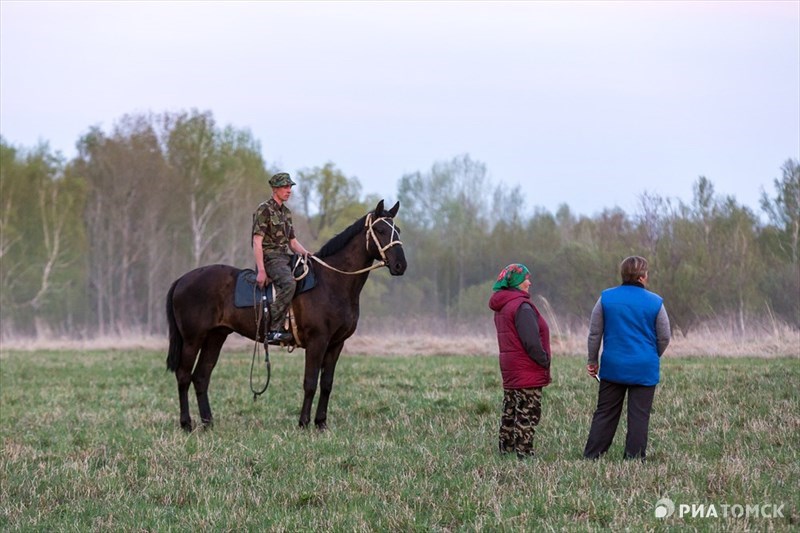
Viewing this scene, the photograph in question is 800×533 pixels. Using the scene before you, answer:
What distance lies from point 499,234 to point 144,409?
95.3 ft

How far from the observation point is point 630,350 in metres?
8.05

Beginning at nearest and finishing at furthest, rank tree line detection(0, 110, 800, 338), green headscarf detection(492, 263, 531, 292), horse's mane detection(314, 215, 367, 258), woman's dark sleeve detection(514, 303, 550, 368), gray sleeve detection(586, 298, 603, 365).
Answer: gray sleeve detection(586, 298, 603, 365) < woman's dark sleeve detection(514, 303, 550, 368) < green headscarf detection(492, 263, 531, 292) < horse's mane detection(314, 215, 367, 258) < tree line detection(0, 110, 800, 338)

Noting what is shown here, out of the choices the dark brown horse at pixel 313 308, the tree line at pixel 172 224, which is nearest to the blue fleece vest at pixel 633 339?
the dark brown horse at pixel 313 308

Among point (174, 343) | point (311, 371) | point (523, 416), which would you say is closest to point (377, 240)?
point (311, 371)

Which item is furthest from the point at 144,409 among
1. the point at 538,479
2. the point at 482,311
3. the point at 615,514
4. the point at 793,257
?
the point at 482,311

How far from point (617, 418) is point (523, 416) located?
834 mm

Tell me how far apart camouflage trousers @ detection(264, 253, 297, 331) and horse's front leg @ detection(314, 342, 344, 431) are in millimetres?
741

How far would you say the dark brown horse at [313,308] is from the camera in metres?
11.3

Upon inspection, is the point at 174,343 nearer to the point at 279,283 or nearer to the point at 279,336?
the point at 279,336

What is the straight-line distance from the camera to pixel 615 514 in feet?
19.4

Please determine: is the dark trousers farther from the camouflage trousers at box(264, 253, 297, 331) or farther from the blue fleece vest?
the camouflage trousers at box(264, 253, 297, 331)

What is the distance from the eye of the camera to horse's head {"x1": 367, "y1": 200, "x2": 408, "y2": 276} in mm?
11023

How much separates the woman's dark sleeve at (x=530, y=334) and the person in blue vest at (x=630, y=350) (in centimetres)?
44

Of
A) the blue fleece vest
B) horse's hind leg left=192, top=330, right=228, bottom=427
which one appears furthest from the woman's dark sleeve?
horse's hind leg left=192, top=330, right=228, bottom=427
